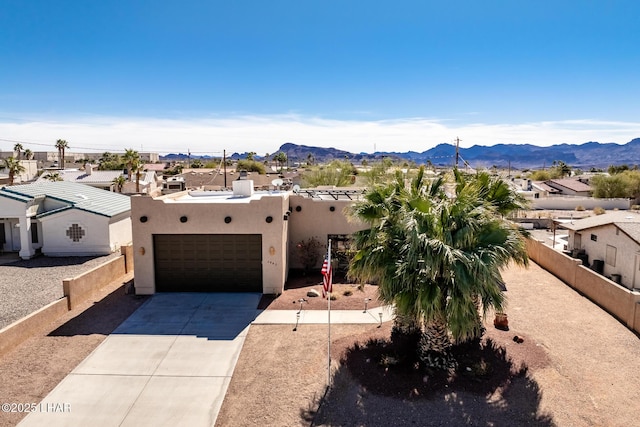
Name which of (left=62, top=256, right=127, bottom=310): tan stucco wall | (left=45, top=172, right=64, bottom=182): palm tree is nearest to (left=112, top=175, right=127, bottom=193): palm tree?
(left=45, top=172, right=64, bottom=182): palm tree

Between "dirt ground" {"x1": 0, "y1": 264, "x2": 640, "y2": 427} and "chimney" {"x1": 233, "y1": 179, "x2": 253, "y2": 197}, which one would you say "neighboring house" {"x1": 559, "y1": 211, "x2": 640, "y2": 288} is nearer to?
"dirt ground" {"x1": 0, "y1": 264, "x2": 640, "y2": 427}

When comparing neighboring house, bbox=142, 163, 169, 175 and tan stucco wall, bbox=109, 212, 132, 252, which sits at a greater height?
neighboring house, bbox=142, 163, 169, 175

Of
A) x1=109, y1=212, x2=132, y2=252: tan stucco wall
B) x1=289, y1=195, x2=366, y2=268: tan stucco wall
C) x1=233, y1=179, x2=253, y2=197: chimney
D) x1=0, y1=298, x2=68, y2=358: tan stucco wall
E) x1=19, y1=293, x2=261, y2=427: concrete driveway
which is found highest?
x1=233, y1=179, x2=253, y2=197: chimney

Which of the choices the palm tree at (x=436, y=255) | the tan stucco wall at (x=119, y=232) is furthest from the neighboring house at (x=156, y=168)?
the palm tree at (x=436, y=255)

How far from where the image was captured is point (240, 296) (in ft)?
56.9

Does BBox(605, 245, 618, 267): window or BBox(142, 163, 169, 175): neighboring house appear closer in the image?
Answer: BBox(605, 245, 618, 267): window

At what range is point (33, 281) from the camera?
19.9 metres

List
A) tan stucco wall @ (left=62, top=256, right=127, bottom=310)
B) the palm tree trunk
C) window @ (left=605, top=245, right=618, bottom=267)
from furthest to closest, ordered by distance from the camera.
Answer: window @ (left=605, top=245, right=618, bottom=267) → tan stucco wall @ (left=62, top=256, right=127, bottom=310) → the palm tree trunk

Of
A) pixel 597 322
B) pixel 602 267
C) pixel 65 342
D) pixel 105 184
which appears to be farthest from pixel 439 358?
pixel 105 184

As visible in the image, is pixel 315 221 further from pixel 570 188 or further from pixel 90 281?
pixel 570 188

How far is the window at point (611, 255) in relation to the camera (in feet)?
65.4

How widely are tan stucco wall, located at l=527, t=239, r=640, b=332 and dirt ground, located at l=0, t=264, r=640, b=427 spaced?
0.43m

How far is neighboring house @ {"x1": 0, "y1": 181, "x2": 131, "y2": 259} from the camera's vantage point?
24131 millimetres

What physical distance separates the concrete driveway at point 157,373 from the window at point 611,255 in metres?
16.8
